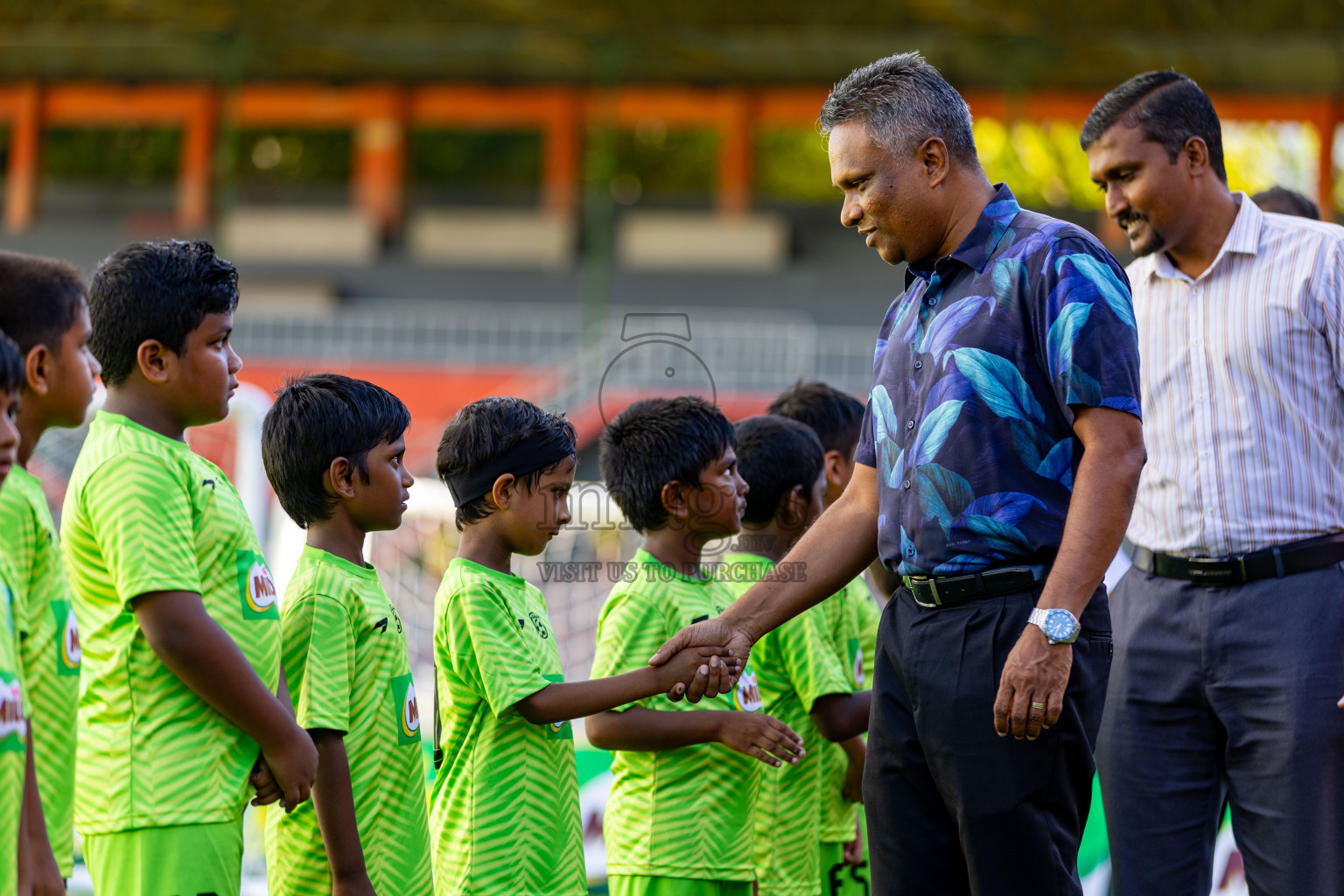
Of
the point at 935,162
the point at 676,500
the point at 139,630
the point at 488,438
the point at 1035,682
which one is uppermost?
the point at 935,162

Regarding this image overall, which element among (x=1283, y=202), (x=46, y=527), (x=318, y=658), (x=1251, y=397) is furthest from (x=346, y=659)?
(x=1283, y=202)

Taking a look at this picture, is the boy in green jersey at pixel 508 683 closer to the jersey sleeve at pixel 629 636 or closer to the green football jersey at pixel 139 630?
the jersey sleeve at pixel 629 636

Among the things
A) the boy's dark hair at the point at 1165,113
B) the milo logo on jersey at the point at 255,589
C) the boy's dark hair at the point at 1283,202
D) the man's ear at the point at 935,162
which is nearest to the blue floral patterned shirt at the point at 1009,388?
the man's ear at the point at 935,162

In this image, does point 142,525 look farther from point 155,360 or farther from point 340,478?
point 340,478

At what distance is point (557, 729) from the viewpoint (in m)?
2.96

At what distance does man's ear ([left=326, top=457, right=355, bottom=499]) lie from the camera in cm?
282

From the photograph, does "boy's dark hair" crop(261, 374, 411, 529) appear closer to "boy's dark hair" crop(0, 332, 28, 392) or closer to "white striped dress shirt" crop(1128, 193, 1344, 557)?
"boy's dark hair" crop(0, 332, 28, 392)

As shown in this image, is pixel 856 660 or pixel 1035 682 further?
pixel 856 660

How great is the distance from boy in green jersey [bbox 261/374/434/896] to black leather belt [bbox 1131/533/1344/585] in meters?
1.81

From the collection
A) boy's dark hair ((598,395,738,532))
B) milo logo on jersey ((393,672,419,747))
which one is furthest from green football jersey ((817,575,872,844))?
milo logo on jersey ((393,672,419,747))

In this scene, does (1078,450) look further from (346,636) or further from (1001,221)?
(346,636)

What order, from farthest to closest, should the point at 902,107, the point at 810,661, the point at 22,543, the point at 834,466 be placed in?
1. the point at 834,466
2. the point at 810,661
3. the point at 902,107
4. the point at 22,543

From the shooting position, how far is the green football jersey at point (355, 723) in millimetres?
2672

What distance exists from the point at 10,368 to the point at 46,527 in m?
0.39
